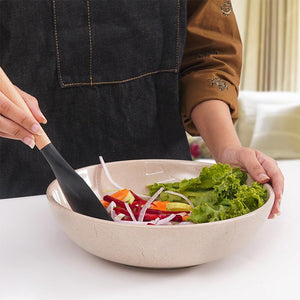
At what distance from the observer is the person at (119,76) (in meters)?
1.18

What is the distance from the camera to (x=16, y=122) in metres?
0.76

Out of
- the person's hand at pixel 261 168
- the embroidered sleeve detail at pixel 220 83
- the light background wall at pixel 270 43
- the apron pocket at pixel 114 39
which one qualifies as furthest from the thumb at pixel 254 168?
the light background wall at pixel 270 43

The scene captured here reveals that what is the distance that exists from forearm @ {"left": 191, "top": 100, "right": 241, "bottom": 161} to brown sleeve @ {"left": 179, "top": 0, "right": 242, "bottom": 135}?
3 centimetres

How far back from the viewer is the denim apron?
1.18m

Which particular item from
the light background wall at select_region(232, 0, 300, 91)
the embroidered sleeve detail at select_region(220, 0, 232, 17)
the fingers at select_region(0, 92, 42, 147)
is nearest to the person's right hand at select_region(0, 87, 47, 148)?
the fingers at select_region(0, 92, 42, 147)

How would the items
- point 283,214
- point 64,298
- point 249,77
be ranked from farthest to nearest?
point 249,77
point 283,214
point 64,298

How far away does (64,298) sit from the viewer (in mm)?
627

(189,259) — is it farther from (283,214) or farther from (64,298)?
(283,214)

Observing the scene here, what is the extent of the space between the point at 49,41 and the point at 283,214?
2.35ft

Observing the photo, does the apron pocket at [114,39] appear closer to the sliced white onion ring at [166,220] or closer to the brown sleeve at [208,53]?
the brown sleeve at [208,53]

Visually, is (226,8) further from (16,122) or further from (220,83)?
(16,122)

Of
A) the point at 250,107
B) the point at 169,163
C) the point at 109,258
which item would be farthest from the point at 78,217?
the point at 250,107

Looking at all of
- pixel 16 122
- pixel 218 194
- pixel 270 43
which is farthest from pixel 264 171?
pixel 270 43

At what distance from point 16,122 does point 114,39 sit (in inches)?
22.2
